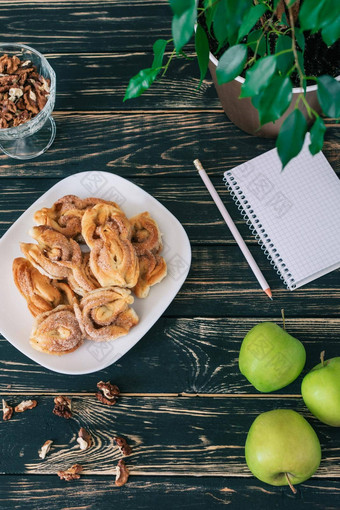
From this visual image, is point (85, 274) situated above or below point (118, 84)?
below

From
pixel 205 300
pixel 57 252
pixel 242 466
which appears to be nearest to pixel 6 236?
pixel 57 252

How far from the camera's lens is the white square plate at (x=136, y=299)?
3.47 ft

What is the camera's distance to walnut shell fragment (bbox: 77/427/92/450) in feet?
3.55

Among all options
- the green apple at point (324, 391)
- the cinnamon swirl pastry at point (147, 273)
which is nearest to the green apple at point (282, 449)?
the green apple at point (324, 391)

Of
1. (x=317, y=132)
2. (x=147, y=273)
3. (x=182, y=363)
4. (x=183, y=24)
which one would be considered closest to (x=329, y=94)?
(x=317, y=132)

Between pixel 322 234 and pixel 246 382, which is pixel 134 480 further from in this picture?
pixel 322 234

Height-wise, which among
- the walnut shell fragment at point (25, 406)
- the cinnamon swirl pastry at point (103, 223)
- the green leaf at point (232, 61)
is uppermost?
the green leaf at point (232, 61)

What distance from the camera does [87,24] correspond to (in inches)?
50.2

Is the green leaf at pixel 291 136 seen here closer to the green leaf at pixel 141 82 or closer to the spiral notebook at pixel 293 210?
the green leaf at pixel 141 82

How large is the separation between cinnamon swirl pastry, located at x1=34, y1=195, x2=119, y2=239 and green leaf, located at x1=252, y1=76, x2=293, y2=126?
0.52 metres

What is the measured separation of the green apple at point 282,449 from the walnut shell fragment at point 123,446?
0.23m

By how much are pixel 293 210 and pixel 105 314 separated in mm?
435

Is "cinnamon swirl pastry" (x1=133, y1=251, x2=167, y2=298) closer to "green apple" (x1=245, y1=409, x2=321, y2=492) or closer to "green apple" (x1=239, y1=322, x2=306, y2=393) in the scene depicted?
"green apple" (x1=239, y1=322, x2=306, y2=393)

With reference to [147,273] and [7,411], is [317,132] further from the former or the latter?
[7,411]
